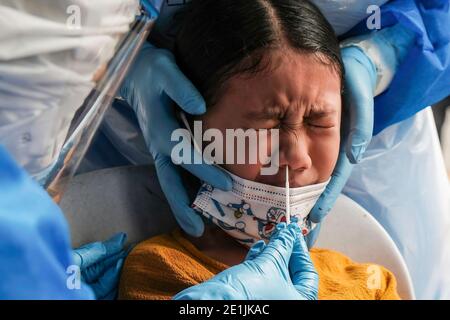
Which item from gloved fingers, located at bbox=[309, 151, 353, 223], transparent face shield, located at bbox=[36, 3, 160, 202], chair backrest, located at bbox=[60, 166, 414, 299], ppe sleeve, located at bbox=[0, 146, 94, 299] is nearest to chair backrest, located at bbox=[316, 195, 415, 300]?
chair backrest, located at bbox=[60, 166, 414, 299]

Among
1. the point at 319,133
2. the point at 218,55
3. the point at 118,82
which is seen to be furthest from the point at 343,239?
the point at 118,82

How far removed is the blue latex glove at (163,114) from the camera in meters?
1.24

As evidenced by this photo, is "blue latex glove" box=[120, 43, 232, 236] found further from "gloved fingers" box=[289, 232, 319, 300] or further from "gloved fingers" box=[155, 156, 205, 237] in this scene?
"gloved fingers" box=[289, 232, 319, 300]

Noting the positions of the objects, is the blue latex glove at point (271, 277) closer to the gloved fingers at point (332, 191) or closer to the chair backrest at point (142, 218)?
the gloved fingers at point (332, 191)

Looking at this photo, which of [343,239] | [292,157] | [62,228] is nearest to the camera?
[62,228]

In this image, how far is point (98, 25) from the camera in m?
0.88

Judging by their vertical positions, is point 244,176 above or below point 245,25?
below

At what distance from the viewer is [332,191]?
1322 millimetres

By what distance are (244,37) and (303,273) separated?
0.43m

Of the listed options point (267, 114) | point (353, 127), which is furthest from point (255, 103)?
point (353, 127)

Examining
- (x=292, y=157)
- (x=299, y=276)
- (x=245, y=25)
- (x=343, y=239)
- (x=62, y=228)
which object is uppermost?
(x=245, y=25)

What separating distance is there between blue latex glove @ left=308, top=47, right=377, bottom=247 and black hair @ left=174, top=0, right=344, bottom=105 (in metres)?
0.10

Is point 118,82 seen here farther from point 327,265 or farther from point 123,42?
point 327,265
